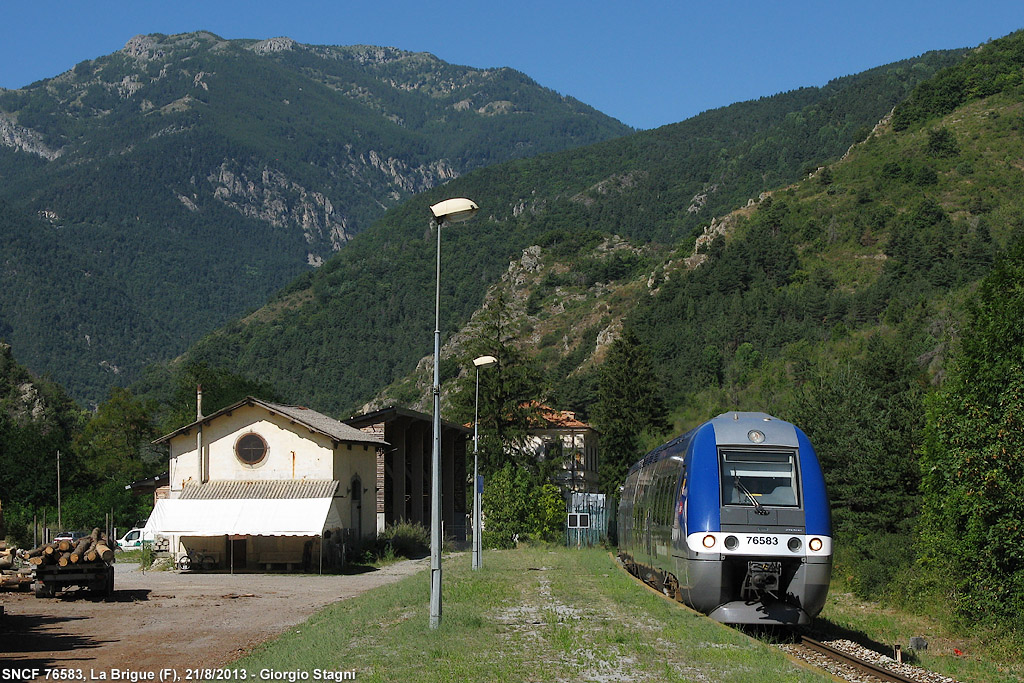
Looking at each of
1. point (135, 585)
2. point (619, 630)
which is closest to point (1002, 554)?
point (619, 630)

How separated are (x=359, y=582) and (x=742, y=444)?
18.0 m

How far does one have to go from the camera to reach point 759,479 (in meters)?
18.1

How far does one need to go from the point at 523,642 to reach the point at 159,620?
8.98 metres

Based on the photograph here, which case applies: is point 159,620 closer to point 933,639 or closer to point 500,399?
point 933,639

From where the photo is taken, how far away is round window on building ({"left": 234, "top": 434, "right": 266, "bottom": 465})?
4075cm

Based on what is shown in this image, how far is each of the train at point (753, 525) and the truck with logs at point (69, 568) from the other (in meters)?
14.8

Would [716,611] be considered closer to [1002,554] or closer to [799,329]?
[1002,554]

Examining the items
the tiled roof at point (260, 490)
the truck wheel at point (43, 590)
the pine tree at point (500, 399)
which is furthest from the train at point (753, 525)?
the pine tree at point (500, 399)

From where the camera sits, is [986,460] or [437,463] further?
[986,460]

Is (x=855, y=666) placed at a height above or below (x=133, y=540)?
above

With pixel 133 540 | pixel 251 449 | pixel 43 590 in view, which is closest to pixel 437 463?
pixel 43 590

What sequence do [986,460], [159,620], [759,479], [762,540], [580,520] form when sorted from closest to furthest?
[762,540] → [759,479] → [159,620] → [986,460] → [580,520]

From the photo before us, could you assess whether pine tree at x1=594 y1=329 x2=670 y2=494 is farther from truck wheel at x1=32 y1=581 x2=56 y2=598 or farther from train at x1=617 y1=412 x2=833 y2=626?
train at x1=617 y1=412 x2=833 y2=626

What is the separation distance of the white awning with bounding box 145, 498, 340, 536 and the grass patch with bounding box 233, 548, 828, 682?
1234cm
